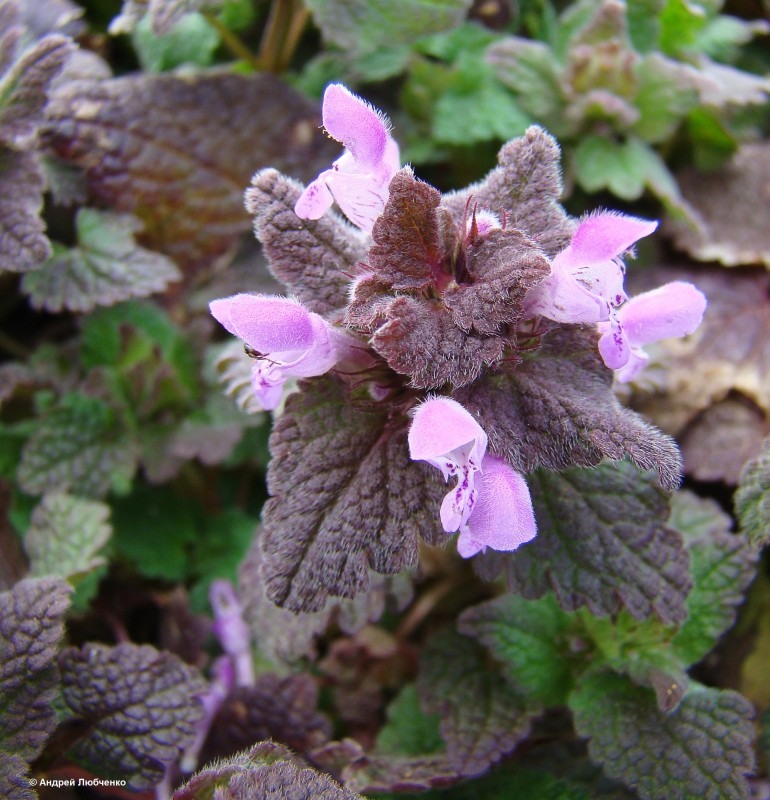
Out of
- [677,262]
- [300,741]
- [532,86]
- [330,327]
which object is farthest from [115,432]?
[677,262]

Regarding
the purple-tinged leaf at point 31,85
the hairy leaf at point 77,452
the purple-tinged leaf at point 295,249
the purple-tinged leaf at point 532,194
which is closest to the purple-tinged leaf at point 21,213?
the purple-tinged leaf at point 31,85

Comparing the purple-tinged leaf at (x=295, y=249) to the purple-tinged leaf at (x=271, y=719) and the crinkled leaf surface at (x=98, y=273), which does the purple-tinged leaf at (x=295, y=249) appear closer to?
the crinkled leaf surface at (x=98, y=273)

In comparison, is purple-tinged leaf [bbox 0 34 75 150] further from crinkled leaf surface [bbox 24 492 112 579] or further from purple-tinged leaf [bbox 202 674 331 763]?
purple-tinged leaf [bbox 202 674 331 763]

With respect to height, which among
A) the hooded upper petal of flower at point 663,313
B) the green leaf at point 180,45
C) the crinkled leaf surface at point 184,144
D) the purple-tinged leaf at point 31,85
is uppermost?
the hooded upper petal of flower at point 663,313

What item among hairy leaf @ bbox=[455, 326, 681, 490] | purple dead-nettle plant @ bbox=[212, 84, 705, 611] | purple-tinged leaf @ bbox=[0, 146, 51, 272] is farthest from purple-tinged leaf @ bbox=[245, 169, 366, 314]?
purple-tinged leaf @ bbox=[0, 146, 51, 272]

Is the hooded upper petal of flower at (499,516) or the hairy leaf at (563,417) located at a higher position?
the hairy leaf at (563,417)

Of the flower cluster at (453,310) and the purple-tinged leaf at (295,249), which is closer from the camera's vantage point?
the flower cluster at (453,310)
